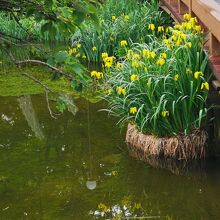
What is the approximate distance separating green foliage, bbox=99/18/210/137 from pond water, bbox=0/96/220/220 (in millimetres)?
430

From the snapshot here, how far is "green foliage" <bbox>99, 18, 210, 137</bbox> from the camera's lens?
532 centimetres

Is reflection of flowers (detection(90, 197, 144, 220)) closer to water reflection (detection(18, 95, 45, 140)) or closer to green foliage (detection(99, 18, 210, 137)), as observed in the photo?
green foliage (detection(99, 18, 210, 137))

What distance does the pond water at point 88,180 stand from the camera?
14.6 feet

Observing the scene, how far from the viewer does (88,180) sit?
16.7ft

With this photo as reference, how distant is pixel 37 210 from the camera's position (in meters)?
4.49

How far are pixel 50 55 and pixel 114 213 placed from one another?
2.64m

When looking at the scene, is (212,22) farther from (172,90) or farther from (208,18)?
(172,90)

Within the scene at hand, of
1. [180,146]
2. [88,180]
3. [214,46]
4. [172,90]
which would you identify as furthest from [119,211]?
[214,46]

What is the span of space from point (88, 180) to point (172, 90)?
1233mm

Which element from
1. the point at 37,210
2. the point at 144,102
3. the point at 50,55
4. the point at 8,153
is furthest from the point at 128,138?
the point at 50,55

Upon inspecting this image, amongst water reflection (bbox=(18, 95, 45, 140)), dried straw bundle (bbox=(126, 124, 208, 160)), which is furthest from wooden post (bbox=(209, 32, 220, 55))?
water reflection (bbox=(18, 95, 45, 140))

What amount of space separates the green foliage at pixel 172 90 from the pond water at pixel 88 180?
43 centimetres

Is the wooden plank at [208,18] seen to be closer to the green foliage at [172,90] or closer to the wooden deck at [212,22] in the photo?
the wooden deck at [212,22]

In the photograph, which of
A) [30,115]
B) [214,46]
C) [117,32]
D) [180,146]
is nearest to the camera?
[214,46]
